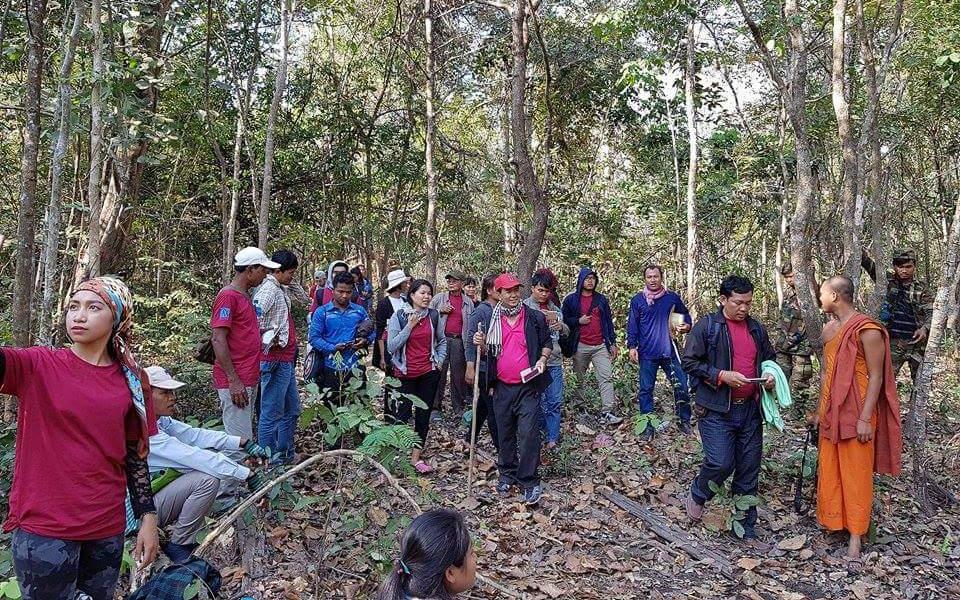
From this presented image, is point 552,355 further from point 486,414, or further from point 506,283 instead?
point 506,283

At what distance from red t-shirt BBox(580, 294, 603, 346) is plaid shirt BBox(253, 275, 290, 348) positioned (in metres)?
3.37

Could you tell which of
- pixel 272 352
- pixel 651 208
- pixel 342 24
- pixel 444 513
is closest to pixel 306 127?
pixel 342 24

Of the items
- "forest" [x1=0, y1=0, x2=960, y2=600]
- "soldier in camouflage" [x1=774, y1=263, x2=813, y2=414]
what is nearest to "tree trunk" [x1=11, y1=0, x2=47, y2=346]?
"forest" [x1=0, y1=0, x2=960, y2=600]

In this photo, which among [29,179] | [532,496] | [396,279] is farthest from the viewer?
[396,279]

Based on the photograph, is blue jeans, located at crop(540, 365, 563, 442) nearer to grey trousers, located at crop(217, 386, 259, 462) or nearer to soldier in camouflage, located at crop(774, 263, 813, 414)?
grey trousers, located at crop(217, 386, 259, 462)

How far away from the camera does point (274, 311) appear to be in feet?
17.5

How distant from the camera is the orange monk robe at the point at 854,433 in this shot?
4.80 meters

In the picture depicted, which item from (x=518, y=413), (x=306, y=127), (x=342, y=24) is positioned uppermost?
(x=342, y=24)

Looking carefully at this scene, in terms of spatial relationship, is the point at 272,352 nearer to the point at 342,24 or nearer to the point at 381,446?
the point at 381,446

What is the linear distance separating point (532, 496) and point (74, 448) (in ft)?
12.4

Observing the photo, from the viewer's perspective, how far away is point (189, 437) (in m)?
4.17

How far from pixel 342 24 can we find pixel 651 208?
7.39 m

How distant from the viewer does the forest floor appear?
418 centimetres

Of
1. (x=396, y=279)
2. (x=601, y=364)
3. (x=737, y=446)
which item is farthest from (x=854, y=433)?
(x=396, y=279)
